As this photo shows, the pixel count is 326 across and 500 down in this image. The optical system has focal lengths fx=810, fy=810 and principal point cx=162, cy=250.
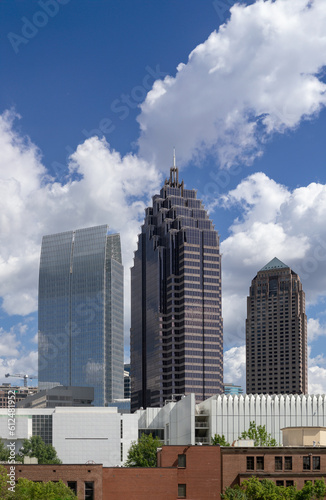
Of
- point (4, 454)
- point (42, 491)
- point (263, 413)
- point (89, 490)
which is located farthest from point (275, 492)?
point (4, 454)

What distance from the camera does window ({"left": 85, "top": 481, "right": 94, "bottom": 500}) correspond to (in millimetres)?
101188

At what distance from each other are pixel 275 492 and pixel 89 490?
2313 centimetres

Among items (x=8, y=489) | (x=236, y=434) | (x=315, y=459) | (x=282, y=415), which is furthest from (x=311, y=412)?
(x=8, y=489)

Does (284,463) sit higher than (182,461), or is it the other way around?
(182,461)

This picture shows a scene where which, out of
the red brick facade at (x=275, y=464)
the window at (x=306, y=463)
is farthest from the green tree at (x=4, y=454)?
the window at (x=306, y=463)

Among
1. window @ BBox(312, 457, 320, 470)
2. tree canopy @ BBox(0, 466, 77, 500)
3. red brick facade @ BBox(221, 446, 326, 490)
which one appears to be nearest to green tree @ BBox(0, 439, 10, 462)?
tree canopy @ BBox(0, 466, 77, 500)

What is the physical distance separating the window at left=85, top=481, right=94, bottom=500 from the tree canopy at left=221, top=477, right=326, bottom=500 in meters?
16.8

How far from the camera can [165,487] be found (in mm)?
103188

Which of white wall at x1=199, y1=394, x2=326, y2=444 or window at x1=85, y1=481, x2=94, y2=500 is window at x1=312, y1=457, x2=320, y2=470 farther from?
white wall at x1=199, y1=394, x2=326, y2=444

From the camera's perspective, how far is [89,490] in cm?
10156

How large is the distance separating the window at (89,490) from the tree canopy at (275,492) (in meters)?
16.8

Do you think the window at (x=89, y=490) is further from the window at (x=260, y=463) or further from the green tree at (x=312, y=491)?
the green tree at (x=312, y=491)

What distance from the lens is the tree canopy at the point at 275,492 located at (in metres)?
98.8

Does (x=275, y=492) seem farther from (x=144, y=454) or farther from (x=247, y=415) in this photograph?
(x=144, y=454)
